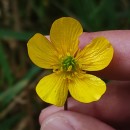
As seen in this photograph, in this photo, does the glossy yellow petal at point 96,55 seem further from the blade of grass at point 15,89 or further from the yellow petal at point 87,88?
the blade of grass at point 15,89

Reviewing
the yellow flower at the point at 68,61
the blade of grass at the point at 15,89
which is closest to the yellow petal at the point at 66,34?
the yellow flower at the point at 68,61

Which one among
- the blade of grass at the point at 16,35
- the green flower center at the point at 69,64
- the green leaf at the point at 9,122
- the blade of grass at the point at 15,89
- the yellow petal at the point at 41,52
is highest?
the yellow petal at the point at 41,52

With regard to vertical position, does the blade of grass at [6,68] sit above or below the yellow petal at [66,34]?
below

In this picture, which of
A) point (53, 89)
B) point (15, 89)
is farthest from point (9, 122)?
point (53, 89)

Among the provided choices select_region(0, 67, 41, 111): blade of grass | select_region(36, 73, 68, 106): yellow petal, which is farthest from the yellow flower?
select_region(0, 67, 41, 111): blade of grass

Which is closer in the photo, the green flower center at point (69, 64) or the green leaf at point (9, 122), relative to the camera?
the green flower center at point (69, 64)

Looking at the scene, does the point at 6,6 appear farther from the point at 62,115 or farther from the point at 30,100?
the point at 62,115

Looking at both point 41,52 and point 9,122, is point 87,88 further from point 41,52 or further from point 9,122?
point 9,122
